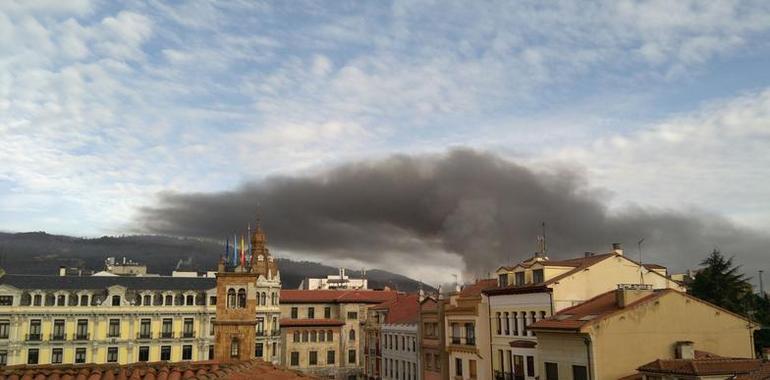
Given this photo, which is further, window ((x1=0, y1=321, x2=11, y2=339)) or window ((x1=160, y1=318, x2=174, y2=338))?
window ((x1=160, y1=318, x2=174, y2=338))

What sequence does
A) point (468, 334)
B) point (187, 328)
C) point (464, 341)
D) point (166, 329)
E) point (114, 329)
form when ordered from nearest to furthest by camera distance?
point (468, 334), point (464, 341), point (114, 329), point (166, 329), point (187, 328)

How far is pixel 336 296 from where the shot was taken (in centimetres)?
9450

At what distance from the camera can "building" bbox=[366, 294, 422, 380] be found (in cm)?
6775

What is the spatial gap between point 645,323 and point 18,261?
10634 centimetres

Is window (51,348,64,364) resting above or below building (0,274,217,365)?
below

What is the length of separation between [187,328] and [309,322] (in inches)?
769

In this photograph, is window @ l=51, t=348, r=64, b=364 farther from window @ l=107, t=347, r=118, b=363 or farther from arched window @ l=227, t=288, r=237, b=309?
arched window @ l=227, t=288, r=237, b=309

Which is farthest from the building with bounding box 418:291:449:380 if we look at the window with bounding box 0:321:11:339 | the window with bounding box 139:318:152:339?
the window with bounding box 0:321:11:339

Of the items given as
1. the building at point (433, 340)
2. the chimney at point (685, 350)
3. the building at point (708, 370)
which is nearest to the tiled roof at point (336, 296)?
the building at point (433, 340)

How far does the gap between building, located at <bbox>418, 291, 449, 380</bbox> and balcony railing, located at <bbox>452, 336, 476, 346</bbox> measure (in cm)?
299

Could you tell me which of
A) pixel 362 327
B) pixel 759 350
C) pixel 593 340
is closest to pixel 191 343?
pixel 362 327

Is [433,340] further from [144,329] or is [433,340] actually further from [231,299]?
[144,329]

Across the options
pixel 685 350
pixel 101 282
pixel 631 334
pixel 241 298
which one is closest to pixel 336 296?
pixel 101 282

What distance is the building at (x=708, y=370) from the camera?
99.9 ft
